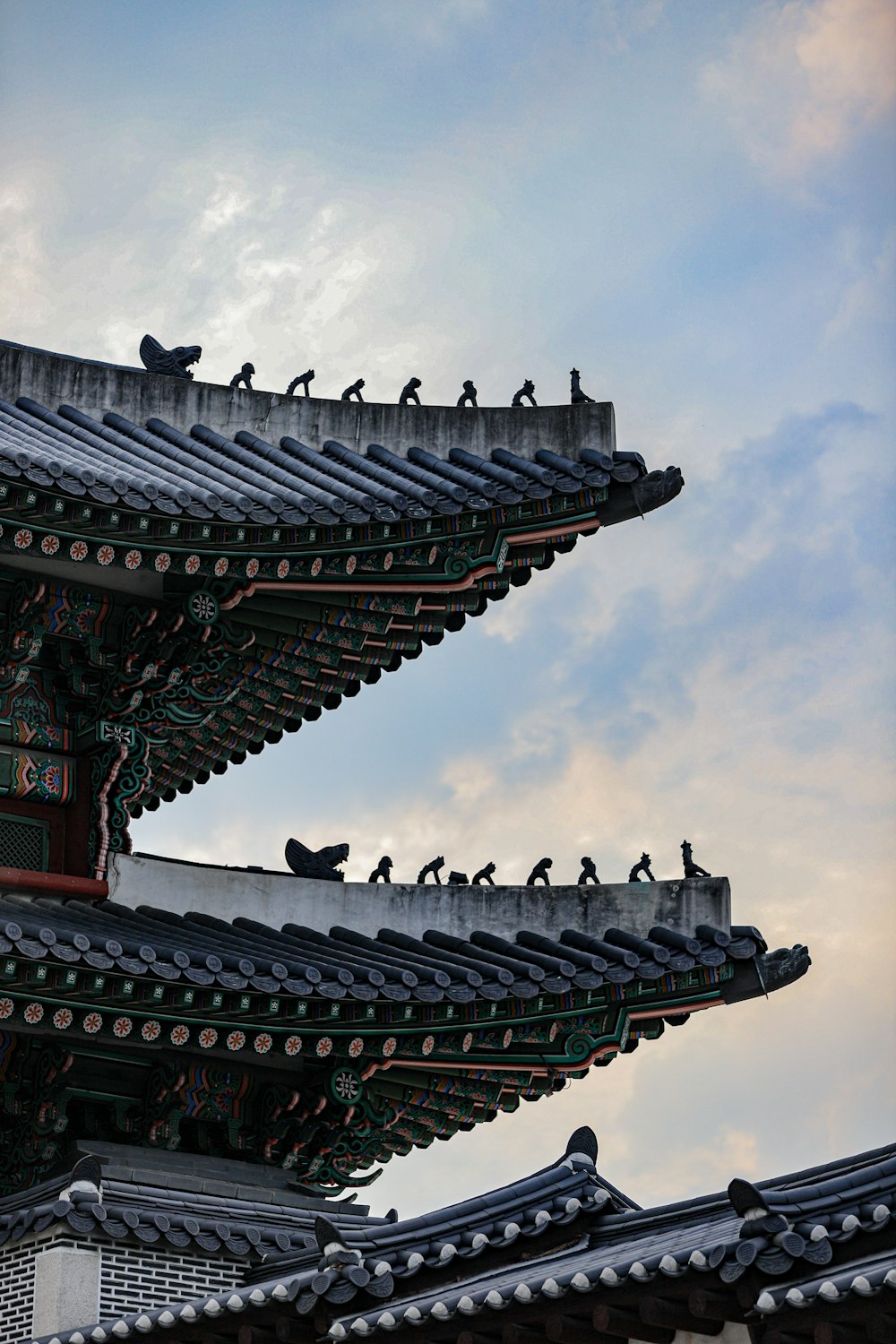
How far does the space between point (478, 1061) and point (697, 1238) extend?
15.8 feet

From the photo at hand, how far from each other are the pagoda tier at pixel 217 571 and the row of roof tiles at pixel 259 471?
0.02 meters

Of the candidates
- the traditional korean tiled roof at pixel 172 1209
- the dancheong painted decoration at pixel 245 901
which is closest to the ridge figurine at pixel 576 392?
the dancheong painted decoration at pixel 245 901

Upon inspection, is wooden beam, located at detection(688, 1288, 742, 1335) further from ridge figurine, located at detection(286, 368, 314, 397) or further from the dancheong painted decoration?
ridge figurine, located at detection(286, 368, 314, 397)

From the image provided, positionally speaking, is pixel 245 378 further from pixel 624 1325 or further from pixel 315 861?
pixel 624 1325

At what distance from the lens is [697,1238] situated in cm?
920

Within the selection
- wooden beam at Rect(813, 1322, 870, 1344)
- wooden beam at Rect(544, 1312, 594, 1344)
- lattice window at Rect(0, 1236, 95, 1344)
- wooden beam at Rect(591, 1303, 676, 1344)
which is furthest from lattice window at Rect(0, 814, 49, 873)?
wooden beam at Rect(813, 1322, 870, 1344)

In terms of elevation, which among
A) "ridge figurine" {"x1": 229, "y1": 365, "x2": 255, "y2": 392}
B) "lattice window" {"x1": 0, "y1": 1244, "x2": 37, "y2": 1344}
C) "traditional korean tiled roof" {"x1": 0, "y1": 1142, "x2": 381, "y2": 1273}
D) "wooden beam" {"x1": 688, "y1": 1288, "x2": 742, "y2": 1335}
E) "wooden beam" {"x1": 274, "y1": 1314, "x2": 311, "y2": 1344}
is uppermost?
"ridge figurine" {"x1": 229, "y1": 365, "x2": 255, "y2": 392}

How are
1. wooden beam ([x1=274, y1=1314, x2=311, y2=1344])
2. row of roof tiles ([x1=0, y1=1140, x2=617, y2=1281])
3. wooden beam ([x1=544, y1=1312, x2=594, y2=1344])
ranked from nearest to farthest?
wooden beam ([x1=544, y1=1312, x2=594, y2=1344]) → wooden beam ([x1=274, y1=1314, x2=311, y2=1344]) → row of roof tiles ([x1=0, y1=1140, x2=617, y2=1281])

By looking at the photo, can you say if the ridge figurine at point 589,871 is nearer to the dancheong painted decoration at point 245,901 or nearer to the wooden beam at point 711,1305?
the dancheong painted decoration at point 245,901

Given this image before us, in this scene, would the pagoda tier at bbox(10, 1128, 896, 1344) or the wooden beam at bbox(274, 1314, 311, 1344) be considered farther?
the wooden beam at bbox(274, 1314, 311, 1344)

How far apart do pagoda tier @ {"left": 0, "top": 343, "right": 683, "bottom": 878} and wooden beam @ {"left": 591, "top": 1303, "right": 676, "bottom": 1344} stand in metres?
6.55

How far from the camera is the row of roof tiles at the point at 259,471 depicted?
13297 millimetres

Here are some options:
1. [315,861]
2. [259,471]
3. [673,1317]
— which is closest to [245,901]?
[315,861]

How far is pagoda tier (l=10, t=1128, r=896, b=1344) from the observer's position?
7.97 m
